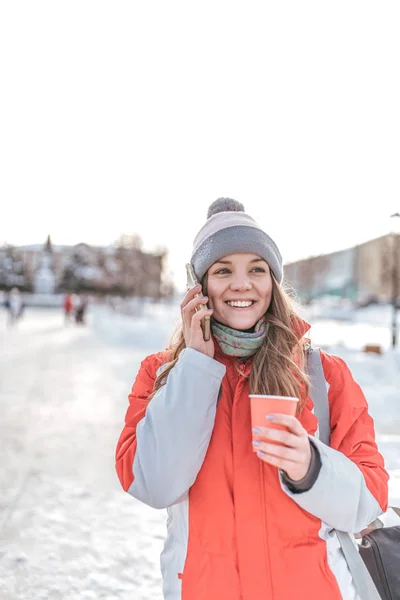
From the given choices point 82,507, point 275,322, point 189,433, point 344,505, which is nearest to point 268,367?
point 275,322

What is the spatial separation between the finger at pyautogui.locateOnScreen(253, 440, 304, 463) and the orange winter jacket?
4.5 inches

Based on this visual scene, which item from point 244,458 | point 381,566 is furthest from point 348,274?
point 244,458

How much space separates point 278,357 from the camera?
1.74 metres

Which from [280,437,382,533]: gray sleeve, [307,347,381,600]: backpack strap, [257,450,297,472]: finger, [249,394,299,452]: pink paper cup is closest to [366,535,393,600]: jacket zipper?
[307,347,381,600]: backpack strap

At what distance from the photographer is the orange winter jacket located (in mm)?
1511

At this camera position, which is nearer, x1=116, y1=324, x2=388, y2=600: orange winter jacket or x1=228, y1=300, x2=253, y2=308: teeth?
x1=116, y1=324, x2=388, y2=600: orange winter jacket

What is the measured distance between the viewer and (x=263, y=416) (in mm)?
1335

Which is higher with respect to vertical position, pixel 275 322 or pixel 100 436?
pixel 275 322

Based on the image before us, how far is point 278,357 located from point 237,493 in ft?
1.39

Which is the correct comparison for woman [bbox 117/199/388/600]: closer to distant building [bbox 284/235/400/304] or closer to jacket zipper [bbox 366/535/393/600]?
jacket zipper [bbox 366/535/393/600]

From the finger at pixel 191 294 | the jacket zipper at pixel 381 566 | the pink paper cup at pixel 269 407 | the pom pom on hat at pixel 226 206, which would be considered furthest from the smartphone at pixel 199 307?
the jacket zipper at pixel 381 566

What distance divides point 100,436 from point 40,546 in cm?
278

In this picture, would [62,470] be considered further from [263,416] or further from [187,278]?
[263,416]

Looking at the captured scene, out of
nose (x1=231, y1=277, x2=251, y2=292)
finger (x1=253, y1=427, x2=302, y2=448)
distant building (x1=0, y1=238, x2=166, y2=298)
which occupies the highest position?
distant building (x1=0, y1=238, x2=166, y2=298)
